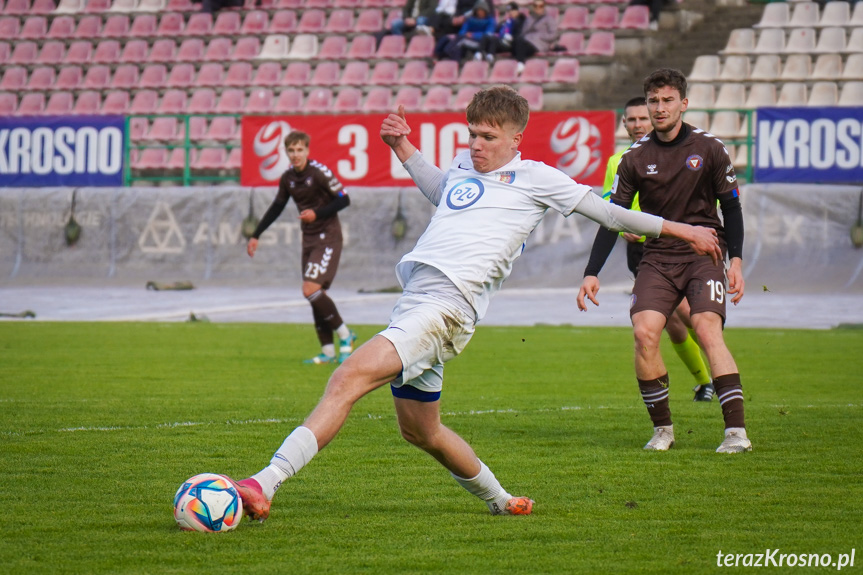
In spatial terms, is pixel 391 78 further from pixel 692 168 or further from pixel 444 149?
pixel 692 168

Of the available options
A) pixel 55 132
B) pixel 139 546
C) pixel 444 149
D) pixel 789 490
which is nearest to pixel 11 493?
pixel 139 546

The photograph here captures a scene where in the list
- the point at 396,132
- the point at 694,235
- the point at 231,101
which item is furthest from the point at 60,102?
the point at 694,235

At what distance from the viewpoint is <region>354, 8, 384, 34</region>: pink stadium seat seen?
26.2m

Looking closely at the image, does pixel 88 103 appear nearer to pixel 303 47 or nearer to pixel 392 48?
→ pixel 303 47

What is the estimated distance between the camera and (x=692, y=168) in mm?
7047

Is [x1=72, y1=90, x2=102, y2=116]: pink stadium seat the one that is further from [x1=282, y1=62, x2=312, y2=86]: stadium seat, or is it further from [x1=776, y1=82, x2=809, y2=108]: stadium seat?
[x1=776, y1=82, x2=809, y2=108]: stadium seat

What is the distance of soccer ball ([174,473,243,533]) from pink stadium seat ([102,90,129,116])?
22636 mm

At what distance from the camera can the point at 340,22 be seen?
26.5 m

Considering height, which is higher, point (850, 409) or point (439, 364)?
point (439, 364)

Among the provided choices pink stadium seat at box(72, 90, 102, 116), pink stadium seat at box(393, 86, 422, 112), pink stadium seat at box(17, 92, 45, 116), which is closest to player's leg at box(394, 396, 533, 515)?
pink stadium seat at box(393, 86, 422, 112)

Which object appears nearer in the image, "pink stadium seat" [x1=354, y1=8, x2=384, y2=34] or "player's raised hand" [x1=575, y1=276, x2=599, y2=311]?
"player's raised hand" [x1=575, y1=276, x2=599, y2=311]

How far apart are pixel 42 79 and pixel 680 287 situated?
23187 mm

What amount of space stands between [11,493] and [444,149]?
49.0 ft

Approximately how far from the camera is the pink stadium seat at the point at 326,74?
82.6ft
